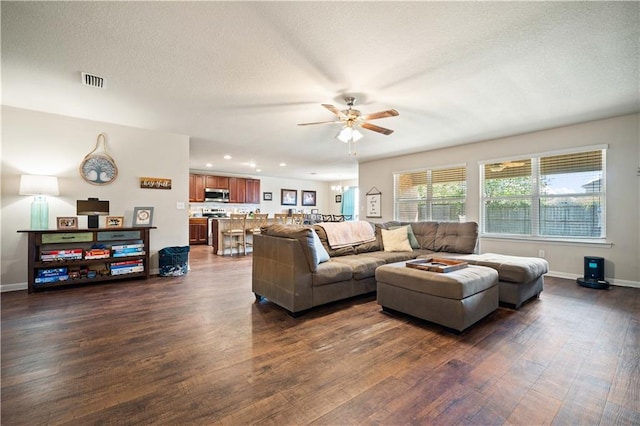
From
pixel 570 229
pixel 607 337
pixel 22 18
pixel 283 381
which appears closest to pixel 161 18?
pixel 22 18

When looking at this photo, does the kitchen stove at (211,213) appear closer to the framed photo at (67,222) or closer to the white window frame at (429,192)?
the framed photo at (67,222)

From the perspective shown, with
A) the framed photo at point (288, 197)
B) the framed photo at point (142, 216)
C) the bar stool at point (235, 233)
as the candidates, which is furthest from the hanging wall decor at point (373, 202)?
the framed photo at point (142, 216)

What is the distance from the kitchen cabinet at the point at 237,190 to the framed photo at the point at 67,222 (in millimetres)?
5549

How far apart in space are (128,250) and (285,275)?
2855 millimetres

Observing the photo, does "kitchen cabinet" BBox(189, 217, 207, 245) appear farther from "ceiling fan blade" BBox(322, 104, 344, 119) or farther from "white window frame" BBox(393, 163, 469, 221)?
"ceiling fan blade" BBox(322, 104, 344, 119)

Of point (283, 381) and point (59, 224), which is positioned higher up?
point (59, 224)

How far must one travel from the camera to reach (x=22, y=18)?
1.98 metres

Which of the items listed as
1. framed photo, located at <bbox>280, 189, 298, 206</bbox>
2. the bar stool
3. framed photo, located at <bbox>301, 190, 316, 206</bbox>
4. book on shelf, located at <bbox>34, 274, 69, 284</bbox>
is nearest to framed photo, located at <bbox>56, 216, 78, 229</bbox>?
book on shelf, located at <bbox>34, 274, 69, 284</bbox>

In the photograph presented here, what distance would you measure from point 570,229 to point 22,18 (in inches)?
265

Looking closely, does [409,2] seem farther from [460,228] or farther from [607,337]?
[460,228]

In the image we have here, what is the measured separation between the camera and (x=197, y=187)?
8875mm

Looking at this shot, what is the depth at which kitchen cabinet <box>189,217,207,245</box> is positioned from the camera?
8.77 metres

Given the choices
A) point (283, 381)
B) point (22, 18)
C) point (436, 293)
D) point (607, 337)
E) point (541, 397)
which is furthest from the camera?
point (436, 293)

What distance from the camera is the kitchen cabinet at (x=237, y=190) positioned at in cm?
952
